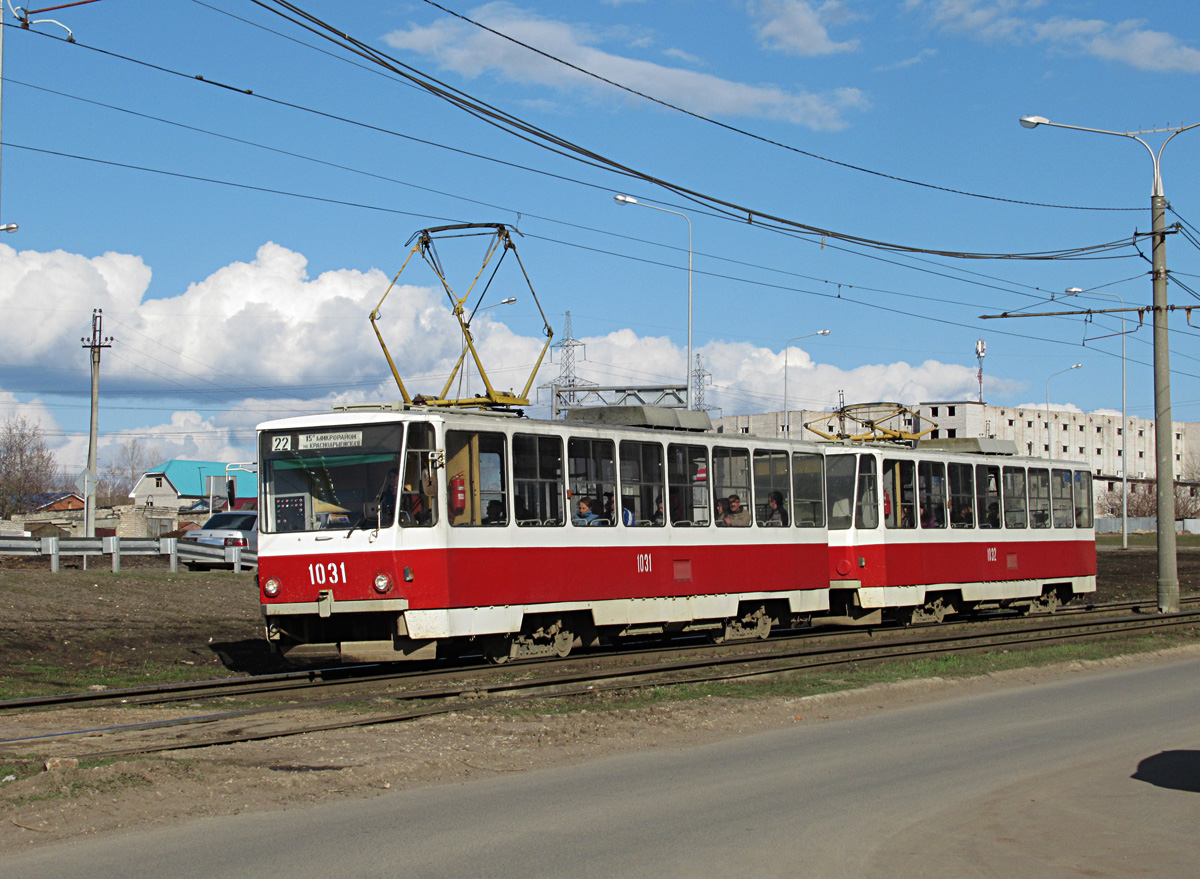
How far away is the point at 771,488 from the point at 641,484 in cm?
308

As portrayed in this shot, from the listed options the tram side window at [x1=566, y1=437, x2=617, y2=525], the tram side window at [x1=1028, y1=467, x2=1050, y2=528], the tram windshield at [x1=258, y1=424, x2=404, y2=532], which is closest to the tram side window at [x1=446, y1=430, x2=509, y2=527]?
the tram windshield at [x1=258, y1=424, x2=404, y2=532]

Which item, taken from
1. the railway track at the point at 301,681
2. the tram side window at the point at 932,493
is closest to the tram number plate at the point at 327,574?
the railway track at the point at 301,681

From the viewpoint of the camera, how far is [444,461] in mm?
13773

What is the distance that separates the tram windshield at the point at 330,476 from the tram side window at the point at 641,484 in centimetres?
366

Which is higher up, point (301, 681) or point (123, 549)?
point (123, 549)

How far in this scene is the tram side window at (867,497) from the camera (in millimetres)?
20859

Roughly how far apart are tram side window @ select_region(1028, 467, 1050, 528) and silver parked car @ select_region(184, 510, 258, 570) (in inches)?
729

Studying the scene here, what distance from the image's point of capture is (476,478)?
14.4 m

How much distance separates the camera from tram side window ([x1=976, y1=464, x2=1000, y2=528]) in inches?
916

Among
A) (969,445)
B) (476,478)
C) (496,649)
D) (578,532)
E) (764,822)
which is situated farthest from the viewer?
(969,445)

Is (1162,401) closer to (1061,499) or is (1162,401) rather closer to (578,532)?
(1061,499)

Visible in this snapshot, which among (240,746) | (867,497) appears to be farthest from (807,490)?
(240,746)

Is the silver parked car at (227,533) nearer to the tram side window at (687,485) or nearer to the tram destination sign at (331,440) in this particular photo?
the tram side window at (687,485)

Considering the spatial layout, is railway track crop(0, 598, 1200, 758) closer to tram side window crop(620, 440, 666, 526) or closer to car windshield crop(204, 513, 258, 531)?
tram side window crop(620, 440, 666, 526)
